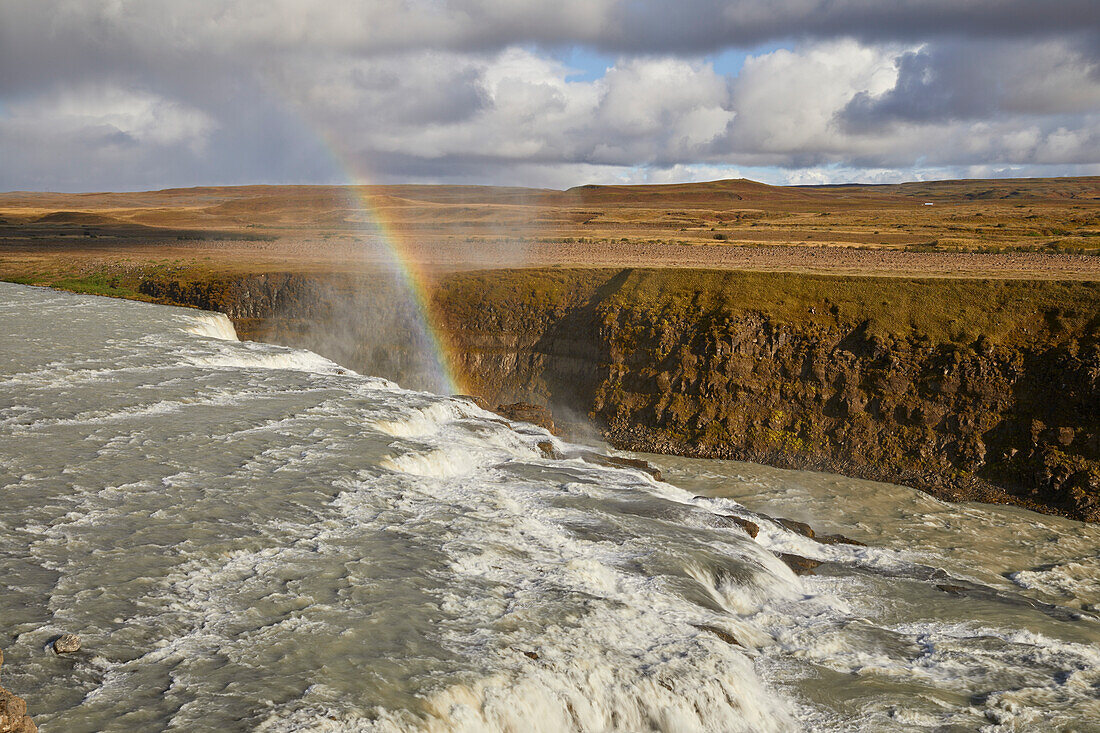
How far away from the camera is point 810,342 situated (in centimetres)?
2831

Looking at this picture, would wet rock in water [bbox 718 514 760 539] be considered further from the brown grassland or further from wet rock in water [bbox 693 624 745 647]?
the brown grassland

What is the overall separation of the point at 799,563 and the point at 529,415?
13.5 m

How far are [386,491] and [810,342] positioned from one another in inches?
712

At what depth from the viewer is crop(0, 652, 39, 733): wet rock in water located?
→ 728 cm

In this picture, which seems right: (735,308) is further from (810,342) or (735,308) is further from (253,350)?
(253,350)

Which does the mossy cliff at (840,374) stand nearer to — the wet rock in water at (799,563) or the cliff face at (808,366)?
the cliff face at (808,366)

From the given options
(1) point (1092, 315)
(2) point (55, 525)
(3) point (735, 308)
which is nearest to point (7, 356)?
(2) point (55, 525)

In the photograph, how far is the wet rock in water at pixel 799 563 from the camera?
17281 millimetres

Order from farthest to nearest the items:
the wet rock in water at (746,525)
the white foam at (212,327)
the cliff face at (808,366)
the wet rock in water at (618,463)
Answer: the white foam at (212,327) < the cliff face at (808,366) < the wet rock in water at (618,463) < the wet rock in water at (746,525)

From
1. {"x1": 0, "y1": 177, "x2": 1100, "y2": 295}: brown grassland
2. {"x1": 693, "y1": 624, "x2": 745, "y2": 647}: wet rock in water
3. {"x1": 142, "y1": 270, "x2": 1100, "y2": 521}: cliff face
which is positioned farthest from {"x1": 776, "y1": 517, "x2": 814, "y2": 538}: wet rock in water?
{"x1": 0, "y1": 177, "x2": 1100, "y2": 295}: brown grassland

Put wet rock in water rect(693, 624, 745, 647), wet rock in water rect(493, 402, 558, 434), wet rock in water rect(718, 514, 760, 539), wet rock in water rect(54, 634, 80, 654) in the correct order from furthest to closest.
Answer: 1. wet rock in water rect(493, 402, 558, 434)
2. wet rock in water rect(718, 514, 760, 539)
3. wet rock in water rect(693, 624, 745, 647)
4. wet rock in water rect(54, 634, 80, 654)

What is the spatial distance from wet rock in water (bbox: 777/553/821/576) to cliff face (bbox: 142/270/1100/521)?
9.95 metres

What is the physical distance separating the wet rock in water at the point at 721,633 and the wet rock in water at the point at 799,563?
5069 mm

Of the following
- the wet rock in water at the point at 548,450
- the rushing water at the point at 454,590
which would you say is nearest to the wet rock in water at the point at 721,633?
the rushing water at the point at 454,590
